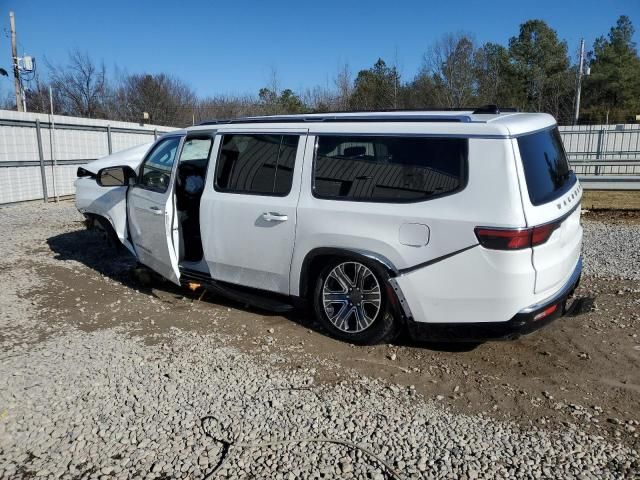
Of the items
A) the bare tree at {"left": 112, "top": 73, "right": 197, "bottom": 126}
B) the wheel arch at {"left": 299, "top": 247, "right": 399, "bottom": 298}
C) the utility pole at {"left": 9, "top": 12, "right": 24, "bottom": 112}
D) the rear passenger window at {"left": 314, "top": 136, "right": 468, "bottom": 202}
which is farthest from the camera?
the bare tree at {"left": 112, "top": 73, "right": 197, "bottom": 126}

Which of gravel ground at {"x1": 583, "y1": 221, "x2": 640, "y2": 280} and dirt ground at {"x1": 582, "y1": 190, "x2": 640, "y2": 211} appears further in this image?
dirt ground at {"x1": 582, "y1": 190, "x2": 640, "y2": 211}

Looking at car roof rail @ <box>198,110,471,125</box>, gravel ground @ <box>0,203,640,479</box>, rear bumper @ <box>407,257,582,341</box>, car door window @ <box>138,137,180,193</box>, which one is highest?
car roof rail @ <box>198,110,471,125</box>

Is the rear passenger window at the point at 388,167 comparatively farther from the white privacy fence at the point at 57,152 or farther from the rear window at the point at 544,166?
the white privacy fence at the point at 57,152

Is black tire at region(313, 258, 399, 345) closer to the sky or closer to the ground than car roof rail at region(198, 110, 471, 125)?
closer to the ground

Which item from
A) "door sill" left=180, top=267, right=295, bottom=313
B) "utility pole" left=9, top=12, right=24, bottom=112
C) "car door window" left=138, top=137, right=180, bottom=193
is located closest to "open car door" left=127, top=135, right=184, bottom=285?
"car door window" left=138, top=137, right=180, bottom=193

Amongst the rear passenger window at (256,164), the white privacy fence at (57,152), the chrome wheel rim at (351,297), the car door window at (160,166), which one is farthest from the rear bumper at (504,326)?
the white privacy fence at (57,152)

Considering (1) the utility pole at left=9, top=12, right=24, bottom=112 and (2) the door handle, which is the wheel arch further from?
(1) the utility pole at left=9, top=12, right=24, bottom=112

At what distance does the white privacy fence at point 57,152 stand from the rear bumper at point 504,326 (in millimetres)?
9041

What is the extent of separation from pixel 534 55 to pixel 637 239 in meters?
39.4

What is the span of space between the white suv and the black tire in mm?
11

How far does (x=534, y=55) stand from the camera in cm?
4191

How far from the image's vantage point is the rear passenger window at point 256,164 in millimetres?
4352

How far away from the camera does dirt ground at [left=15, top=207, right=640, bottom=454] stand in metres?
3.29

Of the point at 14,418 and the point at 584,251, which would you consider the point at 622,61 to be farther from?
the point at 14,418
